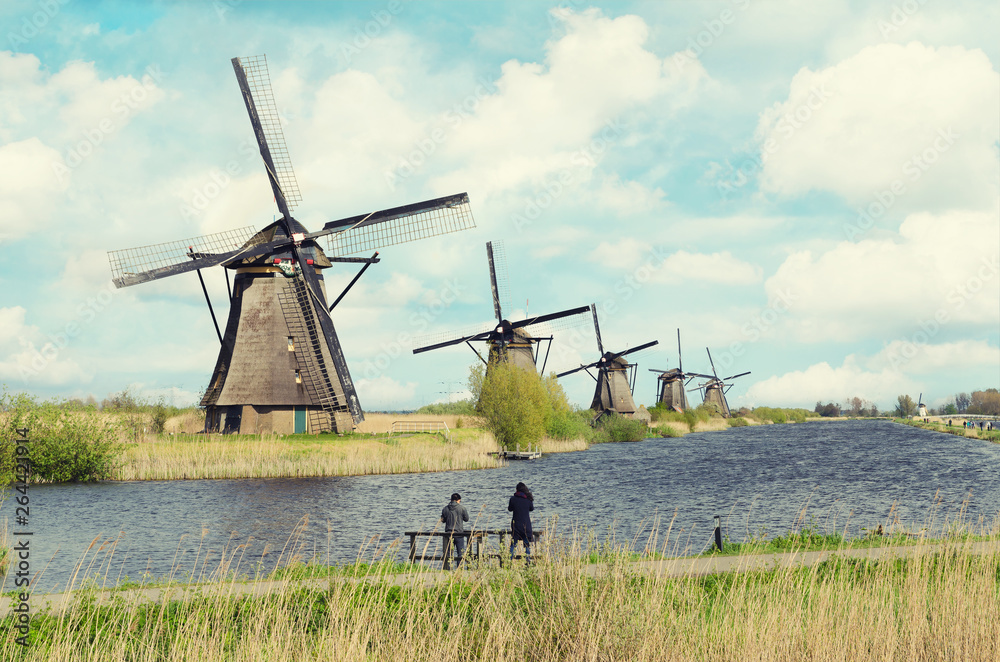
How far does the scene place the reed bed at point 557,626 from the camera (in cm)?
718

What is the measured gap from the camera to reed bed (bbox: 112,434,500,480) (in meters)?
32.0

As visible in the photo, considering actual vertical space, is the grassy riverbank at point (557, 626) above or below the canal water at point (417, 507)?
above

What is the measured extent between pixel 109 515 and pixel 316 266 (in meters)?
18.5

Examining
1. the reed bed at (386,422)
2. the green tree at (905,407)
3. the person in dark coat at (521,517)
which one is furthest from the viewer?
the green tree at (905,407)

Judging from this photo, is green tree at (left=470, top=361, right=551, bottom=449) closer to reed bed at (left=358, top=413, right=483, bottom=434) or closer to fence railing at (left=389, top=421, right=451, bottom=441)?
reed bed at (left=358, top=413, right=483, bottom=434)

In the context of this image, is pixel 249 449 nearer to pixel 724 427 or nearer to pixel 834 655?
pixel 834 655

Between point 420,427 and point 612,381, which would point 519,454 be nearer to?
point 420,427

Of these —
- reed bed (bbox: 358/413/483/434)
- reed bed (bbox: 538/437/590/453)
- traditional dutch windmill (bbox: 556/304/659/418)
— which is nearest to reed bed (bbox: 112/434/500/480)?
reed bed (bbox: 358/413/483/434)

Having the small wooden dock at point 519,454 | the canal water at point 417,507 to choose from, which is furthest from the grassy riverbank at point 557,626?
the small wooden dock at point 519,454

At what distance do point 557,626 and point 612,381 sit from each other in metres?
78.4

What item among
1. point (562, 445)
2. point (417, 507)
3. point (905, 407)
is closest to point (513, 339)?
point (562, 445)

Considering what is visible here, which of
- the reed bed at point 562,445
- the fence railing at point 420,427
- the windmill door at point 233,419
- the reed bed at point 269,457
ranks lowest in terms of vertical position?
the reed bed at point 562,445

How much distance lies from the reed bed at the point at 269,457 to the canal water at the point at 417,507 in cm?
106

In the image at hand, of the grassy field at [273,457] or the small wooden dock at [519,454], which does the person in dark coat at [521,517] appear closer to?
the grassy field at [273,457]
